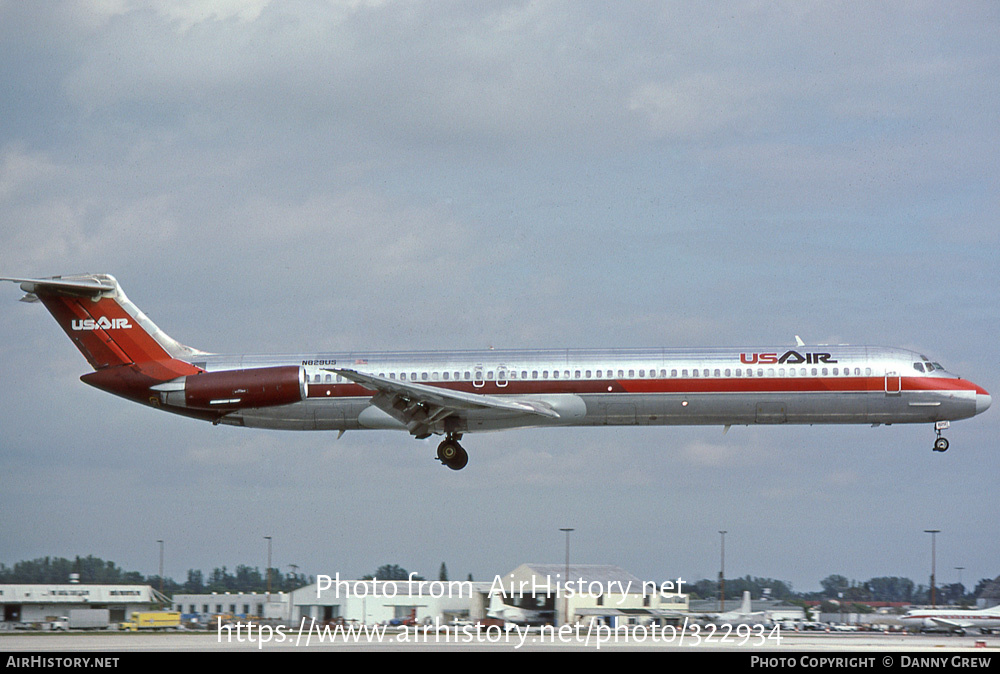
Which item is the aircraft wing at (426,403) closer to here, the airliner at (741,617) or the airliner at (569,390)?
the airliner at (569,390)

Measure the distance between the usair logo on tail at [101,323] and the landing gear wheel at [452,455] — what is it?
12887 mm

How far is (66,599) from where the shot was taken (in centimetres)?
5328

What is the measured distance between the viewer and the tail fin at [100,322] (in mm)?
45875

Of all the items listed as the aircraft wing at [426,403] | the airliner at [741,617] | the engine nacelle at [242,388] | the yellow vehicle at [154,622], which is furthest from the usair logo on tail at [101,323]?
the airliner at [741,617]

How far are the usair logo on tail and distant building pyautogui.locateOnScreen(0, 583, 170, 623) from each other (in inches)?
427

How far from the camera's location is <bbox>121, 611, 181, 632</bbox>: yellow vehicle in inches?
1747

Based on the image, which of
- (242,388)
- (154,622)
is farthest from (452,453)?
(154,622)

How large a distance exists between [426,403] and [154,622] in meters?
13.5

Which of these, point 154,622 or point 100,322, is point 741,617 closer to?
point 154,622

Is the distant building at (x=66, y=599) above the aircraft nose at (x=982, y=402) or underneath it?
underneath
